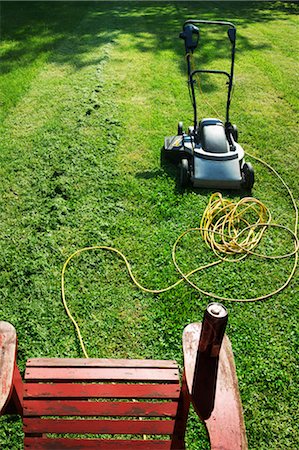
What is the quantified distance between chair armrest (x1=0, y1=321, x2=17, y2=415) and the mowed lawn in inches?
39.1

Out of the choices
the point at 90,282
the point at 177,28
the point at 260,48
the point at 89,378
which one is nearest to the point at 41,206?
the point at 90,282

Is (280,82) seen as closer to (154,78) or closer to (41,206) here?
(154,78)

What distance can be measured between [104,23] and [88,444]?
1027 centimetres

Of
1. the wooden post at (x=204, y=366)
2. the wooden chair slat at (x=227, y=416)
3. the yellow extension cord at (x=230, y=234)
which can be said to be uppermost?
the wooden post at (x=204, y=366)

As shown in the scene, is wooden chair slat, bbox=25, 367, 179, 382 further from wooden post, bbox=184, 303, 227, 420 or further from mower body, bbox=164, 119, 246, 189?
mower body, bbox=164, 119, 246, 189

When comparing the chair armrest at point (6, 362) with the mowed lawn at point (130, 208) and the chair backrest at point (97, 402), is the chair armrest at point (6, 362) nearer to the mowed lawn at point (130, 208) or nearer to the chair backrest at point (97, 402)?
the chair backrest at point (97, 402)

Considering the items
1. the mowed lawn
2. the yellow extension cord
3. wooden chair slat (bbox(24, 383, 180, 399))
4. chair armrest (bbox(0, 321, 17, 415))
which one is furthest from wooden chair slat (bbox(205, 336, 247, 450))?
the yellow extension cord

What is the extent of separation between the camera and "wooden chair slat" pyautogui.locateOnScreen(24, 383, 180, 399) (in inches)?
79.7

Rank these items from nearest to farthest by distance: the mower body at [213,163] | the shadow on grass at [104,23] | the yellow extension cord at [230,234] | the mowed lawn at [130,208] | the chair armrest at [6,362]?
the chair armrest at [6,362] → the mowed lawn at [130,208] → the yellow extension cord at [230,234] → the mower body at [213,163] → the shadow on grass at [104,23]

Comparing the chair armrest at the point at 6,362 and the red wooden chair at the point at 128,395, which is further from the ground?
the chair armrest at the point at 6,362

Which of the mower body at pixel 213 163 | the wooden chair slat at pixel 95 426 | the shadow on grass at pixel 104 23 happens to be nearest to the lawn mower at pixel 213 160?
the mower body at pixel 213 163

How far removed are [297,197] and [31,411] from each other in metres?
3.63

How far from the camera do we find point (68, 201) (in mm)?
4430

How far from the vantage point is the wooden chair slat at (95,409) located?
6.49ft
